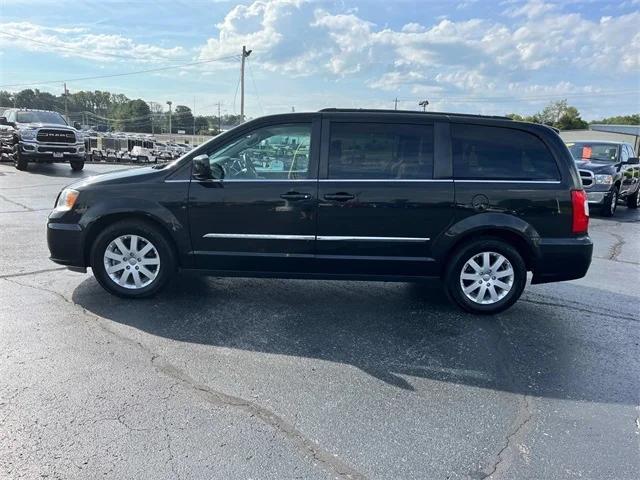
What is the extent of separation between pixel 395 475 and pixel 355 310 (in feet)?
7.75

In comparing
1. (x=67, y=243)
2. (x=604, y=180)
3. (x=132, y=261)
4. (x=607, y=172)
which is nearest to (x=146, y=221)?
(x=132, y=261)

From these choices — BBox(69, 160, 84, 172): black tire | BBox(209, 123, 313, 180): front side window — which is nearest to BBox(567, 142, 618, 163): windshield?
BBox(209, 123, 313, 180): front side window

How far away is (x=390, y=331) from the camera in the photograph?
430 centimetres

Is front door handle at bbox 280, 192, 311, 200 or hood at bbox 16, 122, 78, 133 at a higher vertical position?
hood at bbox 16, 122, 78, 133

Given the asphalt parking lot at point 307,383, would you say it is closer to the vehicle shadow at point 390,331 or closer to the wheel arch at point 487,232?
the vehicle shadow at point 390,331

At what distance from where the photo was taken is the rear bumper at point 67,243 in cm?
465

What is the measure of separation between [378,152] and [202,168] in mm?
1635

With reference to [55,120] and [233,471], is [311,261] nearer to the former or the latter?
[233,471]

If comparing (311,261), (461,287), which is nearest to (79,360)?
(311,261)

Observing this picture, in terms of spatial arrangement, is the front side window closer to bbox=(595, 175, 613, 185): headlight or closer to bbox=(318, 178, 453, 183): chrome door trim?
bbox=(318, 178, 453, 183): chrome door trim

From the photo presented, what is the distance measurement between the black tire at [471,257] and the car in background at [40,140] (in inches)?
641

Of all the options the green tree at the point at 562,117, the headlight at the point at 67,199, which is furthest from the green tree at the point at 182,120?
the headlight at the point at 67,199

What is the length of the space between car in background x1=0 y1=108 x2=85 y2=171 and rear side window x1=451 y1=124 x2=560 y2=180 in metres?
16.2

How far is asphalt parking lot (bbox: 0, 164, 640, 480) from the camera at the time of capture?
2.57m
